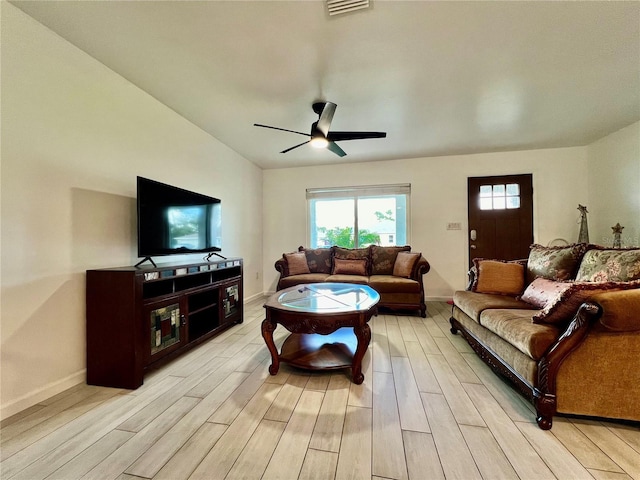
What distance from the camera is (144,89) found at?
2.40 m

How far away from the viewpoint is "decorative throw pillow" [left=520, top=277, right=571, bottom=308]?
6.23 feet

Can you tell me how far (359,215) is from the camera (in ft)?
15.6

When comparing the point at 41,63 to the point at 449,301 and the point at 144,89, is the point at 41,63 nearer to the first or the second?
the point at 144,89

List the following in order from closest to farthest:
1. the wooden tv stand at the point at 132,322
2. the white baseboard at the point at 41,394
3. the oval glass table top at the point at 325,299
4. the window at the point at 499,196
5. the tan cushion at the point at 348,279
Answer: the white baseboard at the point at 41,394 < the wooden tv stand at the point at 132,322 < the oval glass table top at the point at 325,299 < the tan cushion at the point at 348,279 < the window at the point at 499,196

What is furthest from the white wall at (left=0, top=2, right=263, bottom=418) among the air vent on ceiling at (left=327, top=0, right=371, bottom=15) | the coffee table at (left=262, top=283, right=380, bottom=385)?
the air vent on ceiling at (left=327, top=0, right=371, bottom=15)

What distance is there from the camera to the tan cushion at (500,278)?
2502 millimetres

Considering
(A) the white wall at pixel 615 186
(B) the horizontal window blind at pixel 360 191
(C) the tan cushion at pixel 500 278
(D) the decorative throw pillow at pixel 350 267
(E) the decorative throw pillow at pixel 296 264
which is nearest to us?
(C) the tan cushion at pixel 500 278

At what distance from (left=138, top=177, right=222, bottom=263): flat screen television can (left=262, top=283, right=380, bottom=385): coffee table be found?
1083 mm

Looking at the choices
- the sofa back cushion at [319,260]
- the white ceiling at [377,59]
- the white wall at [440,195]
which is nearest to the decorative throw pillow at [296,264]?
the sofa back cushion at [319,260]

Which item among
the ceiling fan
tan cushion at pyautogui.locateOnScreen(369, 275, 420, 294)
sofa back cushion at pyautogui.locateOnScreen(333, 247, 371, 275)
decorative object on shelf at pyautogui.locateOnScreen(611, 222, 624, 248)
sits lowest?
tan cushion at pyautogui.locateOnScreen(369, 275, 420, 294)

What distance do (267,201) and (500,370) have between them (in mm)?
4306

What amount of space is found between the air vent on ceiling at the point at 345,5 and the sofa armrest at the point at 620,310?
78.8 inches

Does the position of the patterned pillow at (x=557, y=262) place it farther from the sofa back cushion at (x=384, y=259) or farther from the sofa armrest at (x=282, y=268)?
the sofa armrest at (x=282, y=268)

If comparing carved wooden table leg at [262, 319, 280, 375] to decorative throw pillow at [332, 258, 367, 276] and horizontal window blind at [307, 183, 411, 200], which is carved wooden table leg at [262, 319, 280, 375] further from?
horizontal window blind at [307, 183, 411, 200]
